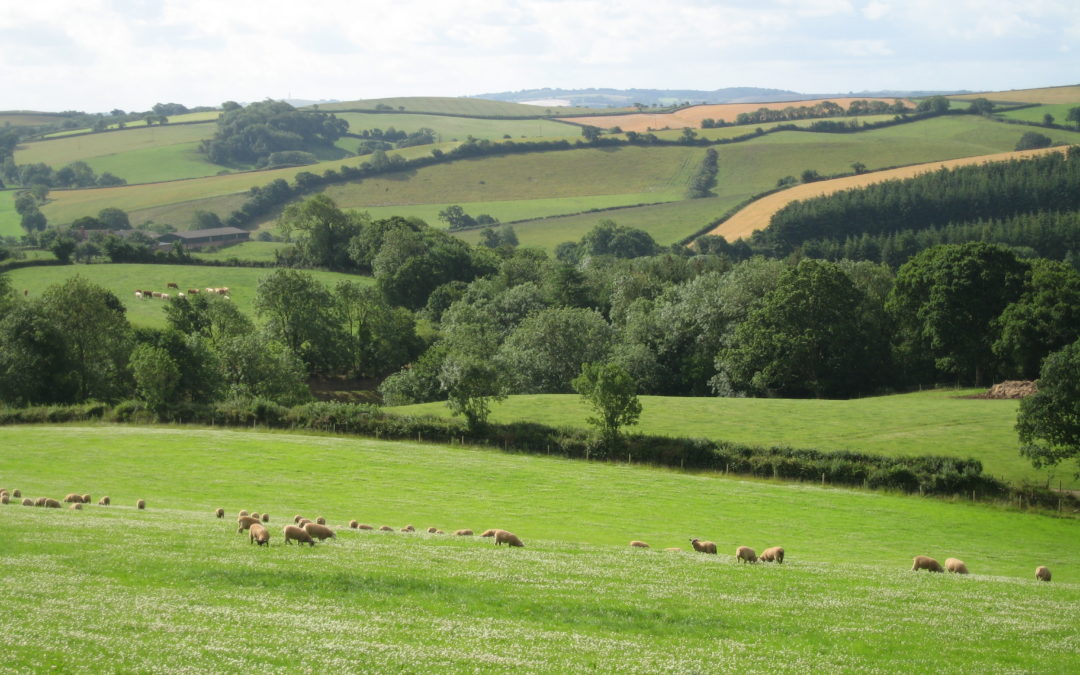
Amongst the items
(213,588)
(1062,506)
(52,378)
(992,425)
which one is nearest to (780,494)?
(1062,506)

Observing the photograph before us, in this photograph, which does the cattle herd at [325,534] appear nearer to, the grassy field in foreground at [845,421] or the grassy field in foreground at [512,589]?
the grassy field in foreground at [512,589]

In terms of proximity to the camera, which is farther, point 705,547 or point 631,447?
point 631,447

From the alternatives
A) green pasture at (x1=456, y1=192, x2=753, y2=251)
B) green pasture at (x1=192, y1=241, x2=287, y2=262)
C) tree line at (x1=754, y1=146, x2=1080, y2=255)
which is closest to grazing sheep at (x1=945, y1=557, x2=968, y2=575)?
green pasture at (x1=192, y1=241, x2=287, y2=262)

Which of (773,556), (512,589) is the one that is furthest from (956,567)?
(512,589)

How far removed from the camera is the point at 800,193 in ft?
632

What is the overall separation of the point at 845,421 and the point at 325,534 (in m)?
49.9

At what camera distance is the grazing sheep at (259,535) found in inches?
1144

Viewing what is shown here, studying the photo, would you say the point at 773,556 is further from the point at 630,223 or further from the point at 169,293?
the point at 630,223

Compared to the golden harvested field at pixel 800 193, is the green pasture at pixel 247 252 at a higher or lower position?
lower

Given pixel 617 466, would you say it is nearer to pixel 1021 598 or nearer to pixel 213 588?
pixel 1021 598

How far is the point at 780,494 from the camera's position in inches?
2090

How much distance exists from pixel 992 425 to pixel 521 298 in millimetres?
65241

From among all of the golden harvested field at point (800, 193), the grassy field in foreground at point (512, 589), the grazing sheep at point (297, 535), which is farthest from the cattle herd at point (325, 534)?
the golden harvested field at point (800, 193)

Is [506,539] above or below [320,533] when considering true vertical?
below
